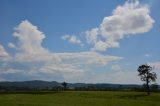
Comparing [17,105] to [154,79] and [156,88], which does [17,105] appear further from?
[156,88]

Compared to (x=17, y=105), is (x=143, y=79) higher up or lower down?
higher up

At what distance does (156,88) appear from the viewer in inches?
5979

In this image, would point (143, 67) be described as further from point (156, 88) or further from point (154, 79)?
point (156, 88)

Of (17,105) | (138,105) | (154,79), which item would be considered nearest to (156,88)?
(154,79)

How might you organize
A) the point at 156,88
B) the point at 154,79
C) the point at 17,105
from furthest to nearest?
1. the point at 156,88
2. the point at 154,79
3. the point at 17,105

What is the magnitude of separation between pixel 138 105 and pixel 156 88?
9144 centimetres

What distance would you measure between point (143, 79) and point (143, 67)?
4440 mm

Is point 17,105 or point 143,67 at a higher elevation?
point 143,67

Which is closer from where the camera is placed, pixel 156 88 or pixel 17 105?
pixel 17 105

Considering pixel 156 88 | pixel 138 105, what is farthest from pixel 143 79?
pixel 138 105

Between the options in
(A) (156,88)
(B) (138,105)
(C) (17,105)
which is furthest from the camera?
(A) (156,88)

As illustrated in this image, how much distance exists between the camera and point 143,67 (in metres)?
122

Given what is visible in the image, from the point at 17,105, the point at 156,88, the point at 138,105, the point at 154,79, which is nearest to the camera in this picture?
the point at 17,105

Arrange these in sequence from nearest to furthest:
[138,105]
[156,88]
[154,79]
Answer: [138,105] < [154,79] < [156,88]
